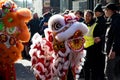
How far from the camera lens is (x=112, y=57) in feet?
28.0

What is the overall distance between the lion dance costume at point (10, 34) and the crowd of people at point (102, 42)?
5.38 ft

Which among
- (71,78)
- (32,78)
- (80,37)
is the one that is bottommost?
(32,78)

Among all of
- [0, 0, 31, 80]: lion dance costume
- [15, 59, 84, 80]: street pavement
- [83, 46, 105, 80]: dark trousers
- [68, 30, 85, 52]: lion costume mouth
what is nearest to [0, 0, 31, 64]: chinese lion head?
[0, 0, 31, 80]: lion dance costume

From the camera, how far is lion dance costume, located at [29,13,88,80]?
7.98m

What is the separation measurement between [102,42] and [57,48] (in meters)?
1.91

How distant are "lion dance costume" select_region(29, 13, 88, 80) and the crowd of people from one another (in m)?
0.78

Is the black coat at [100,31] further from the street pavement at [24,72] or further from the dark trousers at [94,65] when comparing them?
the street pavement at [24,72]

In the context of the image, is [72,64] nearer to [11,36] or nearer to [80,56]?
[80,56]

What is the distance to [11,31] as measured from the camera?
781cm

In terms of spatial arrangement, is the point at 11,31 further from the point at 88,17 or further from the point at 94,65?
the point at 94,65

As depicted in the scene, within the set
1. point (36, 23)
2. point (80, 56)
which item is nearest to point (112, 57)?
point (80, 56)

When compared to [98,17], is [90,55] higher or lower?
lower

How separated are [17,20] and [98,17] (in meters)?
2.32

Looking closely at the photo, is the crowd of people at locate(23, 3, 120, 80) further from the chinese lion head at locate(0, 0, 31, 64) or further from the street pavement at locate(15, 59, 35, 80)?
the street pavement at locate(15, 59, 35, 80)
